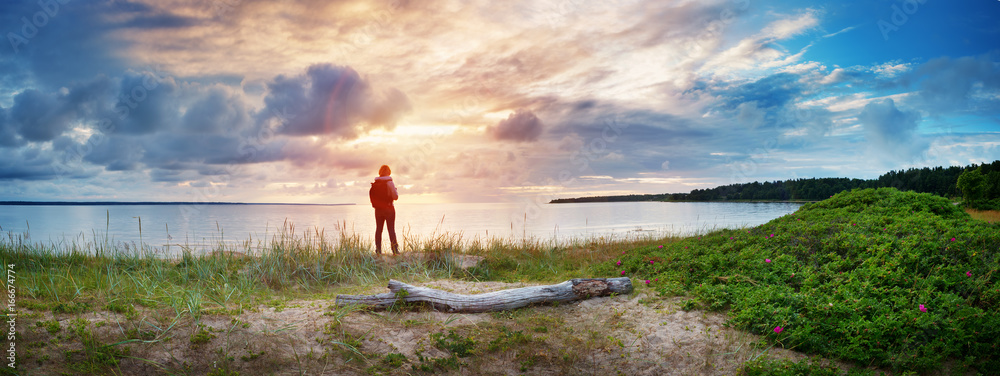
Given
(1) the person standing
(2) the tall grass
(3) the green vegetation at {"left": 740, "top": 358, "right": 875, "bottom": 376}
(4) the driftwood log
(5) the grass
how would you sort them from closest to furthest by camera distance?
(3) the green vegetation at {"left": 740, "top": 358, "right": 875, "bottom": 376} < (5) the grass < (2) the tall grass < (4) the driftwood log < (1) the person standing

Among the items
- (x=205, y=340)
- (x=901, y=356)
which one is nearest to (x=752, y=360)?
(x=901, y=356)

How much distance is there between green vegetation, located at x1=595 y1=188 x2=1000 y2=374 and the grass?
0.07 feet

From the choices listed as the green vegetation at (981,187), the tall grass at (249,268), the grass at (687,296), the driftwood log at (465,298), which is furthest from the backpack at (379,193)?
the green vegetation at (981,187)

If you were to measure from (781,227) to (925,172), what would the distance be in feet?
95.1

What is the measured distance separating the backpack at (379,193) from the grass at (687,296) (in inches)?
81.6

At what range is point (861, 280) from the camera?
666 cm

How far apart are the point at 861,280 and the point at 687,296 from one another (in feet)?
7.83

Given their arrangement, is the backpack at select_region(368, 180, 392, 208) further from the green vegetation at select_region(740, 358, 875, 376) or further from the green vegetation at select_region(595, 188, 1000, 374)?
the green vegetation at select_region(740, 358, 875, 376)

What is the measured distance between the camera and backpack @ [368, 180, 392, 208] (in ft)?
41.3

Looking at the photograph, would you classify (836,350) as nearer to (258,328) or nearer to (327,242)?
(258,328)

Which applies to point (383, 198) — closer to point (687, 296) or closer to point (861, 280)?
point (687, 296)

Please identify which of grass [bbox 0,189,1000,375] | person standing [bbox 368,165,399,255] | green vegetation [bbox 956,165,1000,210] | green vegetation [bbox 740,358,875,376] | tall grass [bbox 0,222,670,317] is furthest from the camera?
green vegetation [bbox 956,165,1000,210]

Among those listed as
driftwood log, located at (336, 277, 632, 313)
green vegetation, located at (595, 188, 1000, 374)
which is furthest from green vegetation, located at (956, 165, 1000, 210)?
driftwood log, located at (336, 277, 632, 313)

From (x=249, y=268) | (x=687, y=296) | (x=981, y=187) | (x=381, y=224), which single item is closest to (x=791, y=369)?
(x=687, y=296)
